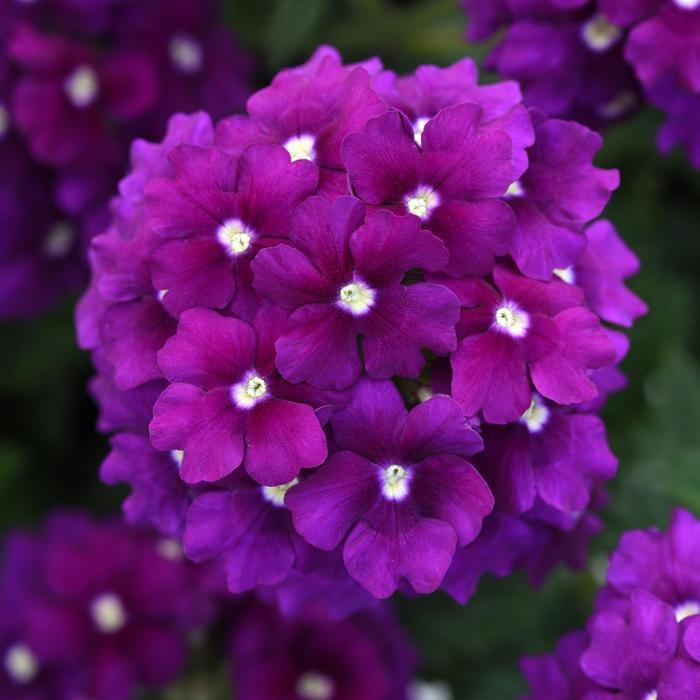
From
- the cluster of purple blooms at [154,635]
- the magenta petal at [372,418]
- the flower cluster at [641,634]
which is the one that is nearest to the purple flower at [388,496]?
the magenta petal at [372,418]

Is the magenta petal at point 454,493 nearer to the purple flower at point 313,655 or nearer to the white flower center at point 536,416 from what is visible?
the white flower center at point 536,416

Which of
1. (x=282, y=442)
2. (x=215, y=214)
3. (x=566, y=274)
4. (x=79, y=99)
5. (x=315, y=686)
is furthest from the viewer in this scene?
(x=315, y=686)

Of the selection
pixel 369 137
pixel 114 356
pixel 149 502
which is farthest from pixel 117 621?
pixel 369 137

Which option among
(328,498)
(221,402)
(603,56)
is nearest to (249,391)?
(221,402)

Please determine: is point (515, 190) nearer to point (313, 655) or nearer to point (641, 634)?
point (641, 634)

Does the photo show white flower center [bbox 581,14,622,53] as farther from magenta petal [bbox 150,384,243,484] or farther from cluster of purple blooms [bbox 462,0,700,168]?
magenta petal [bbox 150,384,243,484]

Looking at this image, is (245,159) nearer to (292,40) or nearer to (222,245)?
(222,245)

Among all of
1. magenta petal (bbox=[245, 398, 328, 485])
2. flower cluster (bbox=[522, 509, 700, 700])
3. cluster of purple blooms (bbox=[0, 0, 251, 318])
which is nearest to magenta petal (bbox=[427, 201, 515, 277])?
magenta petal (bbox=[245, 398, 328, 485])
